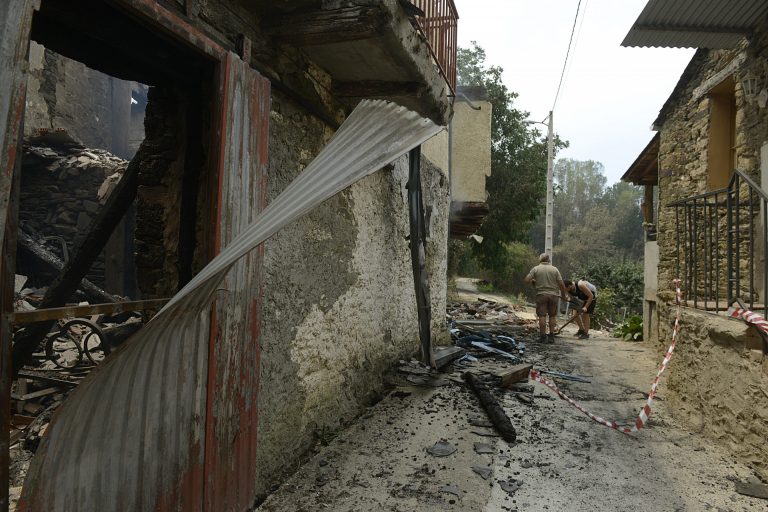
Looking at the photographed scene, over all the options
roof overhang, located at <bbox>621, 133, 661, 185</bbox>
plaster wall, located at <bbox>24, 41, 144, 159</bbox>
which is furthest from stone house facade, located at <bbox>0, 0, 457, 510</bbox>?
roof overhang, located at <bbox>621, 133, 661, 185</bbox>

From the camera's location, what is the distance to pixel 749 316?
134 inches

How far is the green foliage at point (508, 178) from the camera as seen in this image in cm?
1788

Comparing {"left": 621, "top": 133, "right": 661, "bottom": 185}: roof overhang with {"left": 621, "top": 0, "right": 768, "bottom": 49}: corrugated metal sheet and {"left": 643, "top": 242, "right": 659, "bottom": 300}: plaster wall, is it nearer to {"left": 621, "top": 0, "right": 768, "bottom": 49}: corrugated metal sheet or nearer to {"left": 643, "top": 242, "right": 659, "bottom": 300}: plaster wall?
{"left": 643, "top": 242, "right": 659, "bottom": 300}: plaster wall

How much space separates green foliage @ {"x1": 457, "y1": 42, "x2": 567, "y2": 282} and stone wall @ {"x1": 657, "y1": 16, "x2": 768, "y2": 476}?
9.57 m

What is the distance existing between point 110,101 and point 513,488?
1708cm

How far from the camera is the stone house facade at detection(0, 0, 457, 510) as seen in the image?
1.96 metres

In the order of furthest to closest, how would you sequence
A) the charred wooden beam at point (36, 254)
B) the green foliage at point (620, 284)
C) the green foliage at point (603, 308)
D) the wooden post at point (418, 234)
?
the green foliage at point (620, 284) < the green foliage at point (603, 308) < the charred wooden beam at point (36, 254) < the wooden post at point (418, 234)

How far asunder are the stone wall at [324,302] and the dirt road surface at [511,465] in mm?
287

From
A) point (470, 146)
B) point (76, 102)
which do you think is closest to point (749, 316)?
point (470, 146)

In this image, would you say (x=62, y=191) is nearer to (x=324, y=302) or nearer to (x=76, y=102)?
(x=76, y=102)

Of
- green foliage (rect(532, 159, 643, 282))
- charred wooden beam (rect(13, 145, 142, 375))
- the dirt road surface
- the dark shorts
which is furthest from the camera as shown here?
green foliage (rect(532, 159, 643, 282))

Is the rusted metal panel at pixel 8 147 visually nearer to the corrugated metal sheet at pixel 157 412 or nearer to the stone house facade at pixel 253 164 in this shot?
the stone house facade at pixel 253 164

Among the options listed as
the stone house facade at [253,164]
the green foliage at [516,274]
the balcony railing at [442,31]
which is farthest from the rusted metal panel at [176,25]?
the green foliage at [516,274]

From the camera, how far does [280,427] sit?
2910 millimetres
